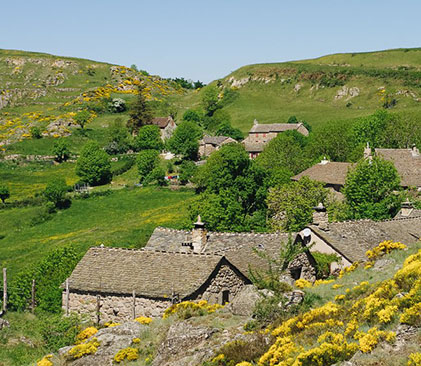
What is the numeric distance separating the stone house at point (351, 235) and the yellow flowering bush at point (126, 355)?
1420cm

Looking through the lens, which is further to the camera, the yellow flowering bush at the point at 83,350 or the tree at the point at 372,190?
the tree at the point at 372,190

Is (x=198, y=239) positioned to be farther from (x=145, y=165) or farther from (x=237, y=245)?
(x=145, y=165)

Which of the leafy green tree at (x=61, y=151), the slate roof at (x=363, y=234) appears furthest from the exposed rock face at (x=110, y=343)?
the leafy green tree at (x=61, y=151)

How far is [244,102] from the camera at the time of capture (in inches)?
6919

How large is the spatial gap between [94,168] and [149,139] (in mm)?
24423

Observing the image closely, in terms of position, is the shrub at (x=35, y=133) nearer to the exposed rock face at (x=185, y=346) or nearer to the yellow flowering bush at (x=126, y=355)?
the yellow flowering bush at (x=126, y=355)

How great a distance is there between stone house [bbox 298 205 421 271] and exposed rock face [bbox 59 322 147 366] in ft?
42.2

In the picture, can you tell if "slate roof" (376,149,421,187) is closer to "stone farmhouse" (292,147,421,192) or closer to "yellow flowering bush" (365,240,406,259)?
"stone farmhouse" (292,147,421,192)

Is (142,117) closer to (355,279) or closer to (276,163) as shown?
(276,163)

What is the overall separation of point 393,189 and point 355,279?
34059 millimetres

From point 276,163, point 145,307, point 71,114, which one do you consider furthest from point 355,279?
point 71,114

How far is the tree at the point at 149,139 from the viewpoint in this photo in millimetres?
121625

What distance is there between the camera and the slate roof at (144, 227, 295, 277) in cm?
3192

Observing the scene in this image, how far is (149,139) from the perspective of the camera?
12269 cm
